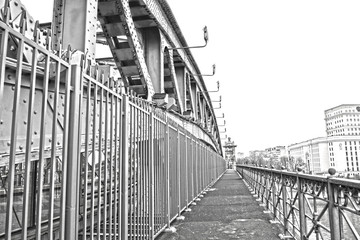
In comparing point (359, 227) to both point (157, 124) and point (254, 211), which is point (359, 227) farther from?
point (254, 211)

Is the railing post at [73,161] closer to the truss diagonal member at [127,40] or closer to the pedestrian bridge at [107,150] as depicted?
the pedestrian bridge at [107,150]

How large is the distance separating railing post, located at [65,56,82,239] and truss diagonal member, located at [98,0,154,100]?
5938 mm

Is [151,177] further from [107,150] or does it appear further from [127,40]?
[127,40]

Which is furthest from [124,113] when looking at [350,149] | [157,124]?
[350,149]

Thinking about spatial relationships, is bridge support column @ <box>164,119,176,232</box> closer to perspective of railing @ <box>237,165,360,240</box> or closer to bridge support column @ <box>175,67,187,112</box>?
perspective of railing @ <box>237,165,360,240</box>

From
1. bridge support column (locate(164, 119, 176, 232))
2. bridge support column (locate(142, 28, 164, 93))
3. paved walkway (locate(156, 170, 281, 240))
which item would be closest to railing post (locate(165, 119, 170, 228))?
bridge support column (locate(164, 119, 176, 232))

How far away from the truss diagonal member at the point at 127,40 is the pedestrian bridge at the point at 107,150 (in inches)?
1.4

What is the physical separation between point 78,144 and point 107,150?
884 millimetres

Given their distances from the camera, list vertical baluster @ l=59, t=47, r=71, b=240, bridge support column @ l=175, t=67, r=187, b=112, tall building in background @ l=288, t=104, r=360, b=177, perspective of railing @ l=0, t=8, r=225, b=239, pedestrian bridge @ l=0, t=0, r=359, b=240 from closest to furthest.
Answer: perspective of railing @ l=0, t=8, r=225, b=239 < pedestrian bridge @ l=0, t=0, r=359, b=240 < vertical baluster @ l=59, t=47, r=71, b=240 < bridge support column @ l=175, t=67, r=187, b=112 < tall building in background @ l=288, t=104, r=360, b=177

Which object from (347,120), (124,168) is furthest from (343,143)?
(124,168)

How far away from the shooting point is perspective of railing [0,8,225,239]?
1984mm

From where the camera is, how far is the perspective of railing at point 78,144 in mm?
1984

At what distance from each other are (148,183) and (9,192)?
318cm

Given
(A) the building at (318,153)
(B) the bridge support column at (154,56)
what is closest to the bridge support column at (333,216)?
(B) the bridge support column at (154,56)
